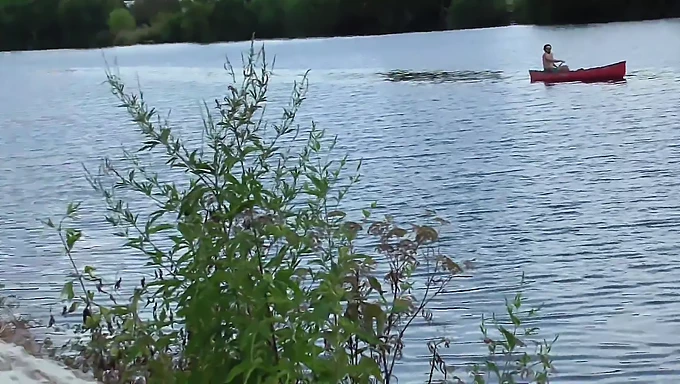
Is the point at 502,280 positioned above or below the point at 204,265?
below

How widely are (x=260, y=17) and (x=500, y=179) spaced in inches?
2683

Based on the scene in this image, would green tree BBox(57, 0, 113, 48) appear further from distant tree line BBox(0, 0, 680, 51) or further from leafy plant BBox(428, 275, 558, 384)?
leafy plant BBox(428, 275, 558, 384)

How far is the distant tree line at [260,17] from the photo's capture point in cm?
6631

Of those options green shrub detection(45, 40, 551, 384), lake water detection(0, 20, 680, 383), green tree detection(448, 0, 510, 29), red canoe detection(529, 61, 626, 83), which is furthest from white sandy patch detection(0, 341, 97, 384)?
green tree detection(448, 0, 510, 29)

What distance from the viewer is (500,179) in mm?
16844

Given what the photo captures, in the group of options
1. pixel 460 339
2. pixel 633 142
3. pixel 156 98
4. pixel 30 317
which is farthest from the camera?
pixel 156 98

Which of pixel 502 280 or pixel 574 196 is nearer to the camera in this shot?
pixel 502 280

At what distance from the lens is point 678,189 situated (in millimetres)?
14789

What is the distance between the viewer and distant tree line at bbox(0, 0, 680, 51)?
66.3 meters

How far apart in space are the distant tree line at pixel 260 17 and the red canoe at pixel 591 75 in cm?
3354

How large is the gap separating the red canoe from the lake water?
0.96ft

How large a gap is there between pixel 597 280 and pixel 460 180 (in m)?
6.67

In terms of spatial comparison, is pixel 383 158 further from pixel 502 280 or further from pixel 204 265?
pixel 204 265

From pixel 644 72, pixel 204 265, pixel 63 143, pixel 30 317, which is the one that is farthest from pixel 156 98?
pixel 204 265
